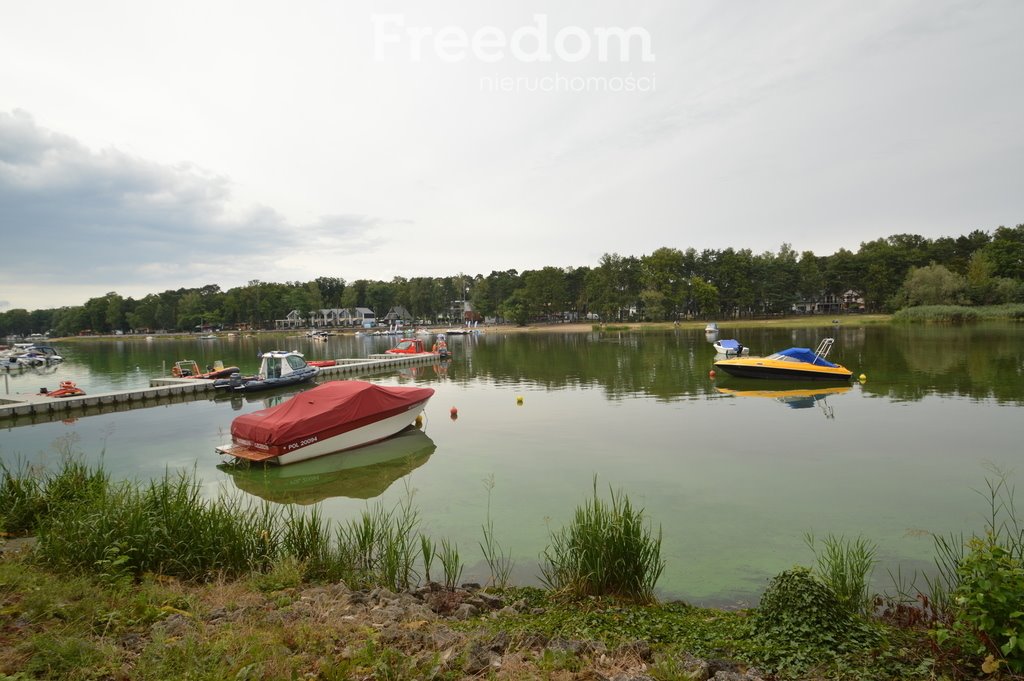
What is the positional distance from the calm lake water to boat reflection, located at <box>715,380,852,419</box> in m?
0.19

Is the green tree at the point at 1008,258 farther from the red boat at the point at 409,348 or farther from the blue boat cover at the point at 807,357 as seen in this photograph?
the red boat at the point at 409,348

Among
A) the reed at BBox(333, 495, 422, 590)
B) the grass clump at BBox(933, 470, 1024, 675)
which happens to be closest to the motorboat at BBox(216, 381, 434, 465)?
the reed at BBox(333, 495, 422, 590)

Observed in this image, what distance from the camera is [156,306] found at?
478ft

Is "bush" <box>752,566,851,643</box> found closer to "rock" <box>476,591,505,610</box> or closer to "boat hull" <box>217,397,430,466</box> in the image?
"rock" <box>476,591,505,610</box>

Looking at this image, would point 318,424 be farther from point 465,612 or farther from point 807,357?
point 807,357

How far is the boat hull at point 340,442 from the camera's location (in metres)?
14.9

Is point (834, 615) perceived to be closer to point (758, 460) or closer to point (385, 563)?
point (385, 563)

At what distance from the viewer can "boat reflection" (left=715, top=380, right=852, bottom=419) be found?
22.6m

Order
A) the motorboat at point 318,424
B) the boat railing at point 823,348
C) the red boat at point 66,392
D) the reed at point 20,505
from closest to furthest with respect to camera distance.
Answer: the reed at point 20,505 < the motorboat at point 318,424 < the red boat at point 66,392 < the boat railing at point 823,348

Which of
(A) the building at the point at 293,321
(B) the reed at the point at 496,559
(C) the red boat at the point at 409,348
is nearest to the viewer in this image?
(B) the reed at the point at 496,559

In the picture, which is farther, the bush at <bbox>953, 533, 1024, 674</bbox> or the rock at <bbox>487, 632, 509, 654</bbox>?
the rock at <bbox>487, 632, 509, 654</bbox>

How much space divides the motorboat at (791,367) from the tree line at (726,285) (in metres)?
68.8

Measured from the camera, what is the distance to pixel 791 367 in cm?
2831

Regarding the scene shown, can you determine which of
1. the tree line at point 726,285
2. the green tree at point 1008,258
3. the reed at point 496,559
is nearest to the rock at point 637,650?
the reed at point 496,559
